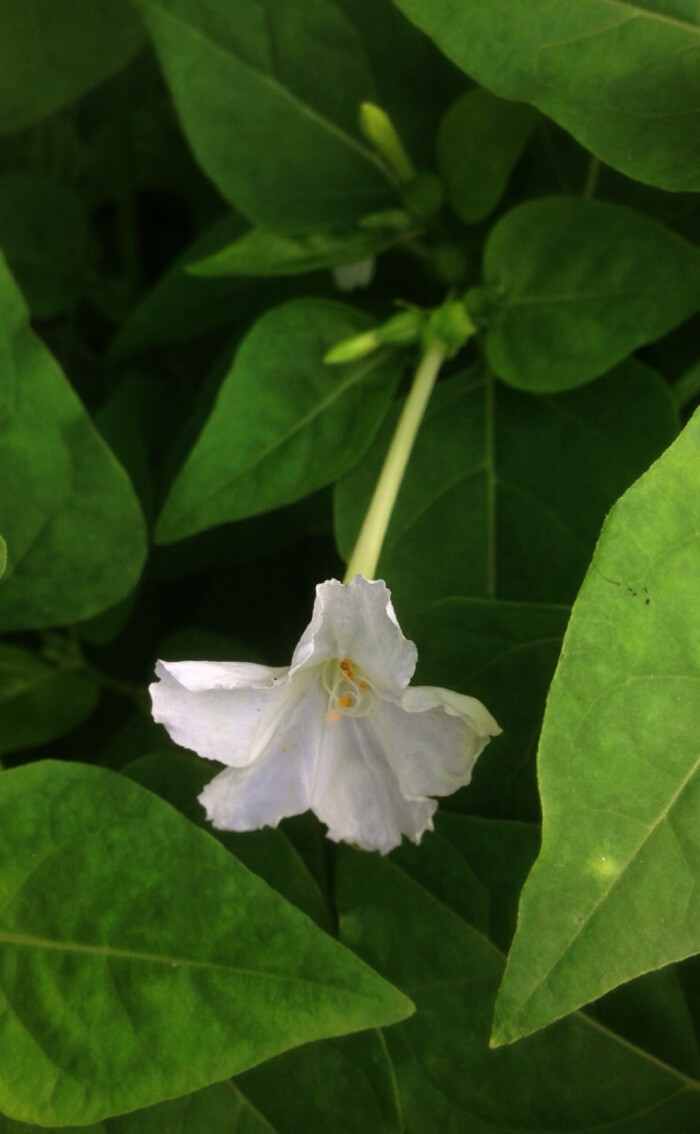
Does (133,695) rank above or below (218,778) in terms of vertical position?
below

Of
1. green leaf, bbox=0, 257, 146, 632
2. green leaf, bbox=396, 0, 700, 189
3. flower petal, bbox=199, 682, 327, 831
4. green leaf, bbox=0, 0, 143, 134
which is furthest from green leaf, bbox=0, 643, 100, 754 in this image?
green leaf, bbox=396, 0, 700, 189

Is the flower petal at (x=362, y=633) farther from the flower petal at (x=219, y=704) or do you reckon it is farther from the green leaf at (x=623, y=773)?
the green leaf at (x=623, y=773)

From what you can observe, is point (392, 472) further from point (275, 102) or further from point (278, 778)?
point (275, 102)

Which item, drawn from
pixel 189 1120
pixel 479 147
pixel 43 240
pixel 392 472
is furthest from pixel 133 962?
pixel 43 240

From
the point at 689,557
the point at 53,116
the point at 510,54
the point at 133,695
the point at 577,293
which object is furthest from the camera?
the point at 53,116

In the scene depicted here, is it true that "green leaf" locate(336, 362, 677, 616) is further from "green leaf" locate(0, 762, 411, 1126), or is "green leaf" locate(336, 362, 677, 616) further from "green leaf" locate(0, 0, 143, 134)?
"green leaf" locate(0, 0, 143, 134)

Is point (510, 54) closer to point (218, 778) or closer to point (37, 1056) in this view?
point (218, 778)

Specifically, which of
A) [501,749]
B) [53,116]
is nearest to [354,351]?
[501,749]
